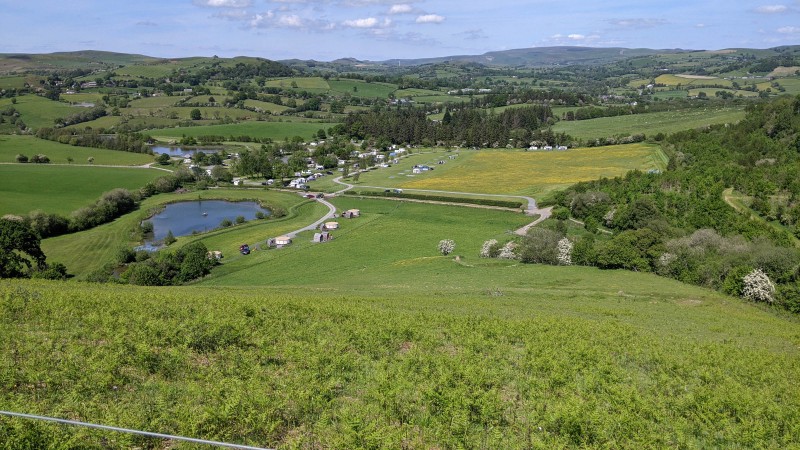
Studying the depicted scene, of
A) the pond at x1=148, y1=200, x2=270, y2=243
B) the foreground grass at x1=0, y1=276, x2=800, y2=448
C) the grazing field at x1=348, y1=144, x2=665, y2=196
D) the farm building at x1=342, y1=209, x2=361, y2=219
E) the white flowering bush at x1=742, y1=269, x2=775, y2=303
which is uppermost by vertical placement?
the foreground grass at x1=0, y1=276, x2=800, y2=448

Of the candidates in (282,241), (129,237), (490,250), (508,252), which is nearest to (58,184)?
(129,237)

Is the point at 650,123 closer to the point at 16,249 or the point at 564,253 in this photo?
the point at 564,253

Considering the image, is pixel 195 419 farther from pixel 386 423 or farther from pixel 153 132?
pixel 153 132

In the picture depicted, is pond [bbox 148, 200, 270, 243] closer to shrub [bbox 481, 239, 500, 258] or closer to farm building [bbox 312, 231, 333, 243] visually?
farm building [bbox 312, 231, 333, 243]

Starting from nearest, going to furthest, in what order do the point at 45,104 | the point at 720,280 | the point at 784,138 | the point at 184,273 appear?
1. the point at 720,280
2. the point at 184,273
3. the point at 784,138
4. the point at 45,104

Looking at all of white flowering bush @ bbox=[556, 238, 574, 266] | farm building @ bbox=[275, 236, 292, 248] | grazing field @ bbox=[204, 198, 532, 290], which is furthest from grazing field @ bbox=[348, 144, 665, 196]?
farm building @ bbox=[275, 236, 292, 248]

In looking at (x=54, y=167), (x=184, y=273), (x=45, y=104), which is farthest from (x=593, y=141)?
(x=45, y=104)

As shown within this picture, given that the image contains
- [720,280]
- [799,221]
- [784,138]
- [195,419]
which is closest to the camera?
[195,419]
